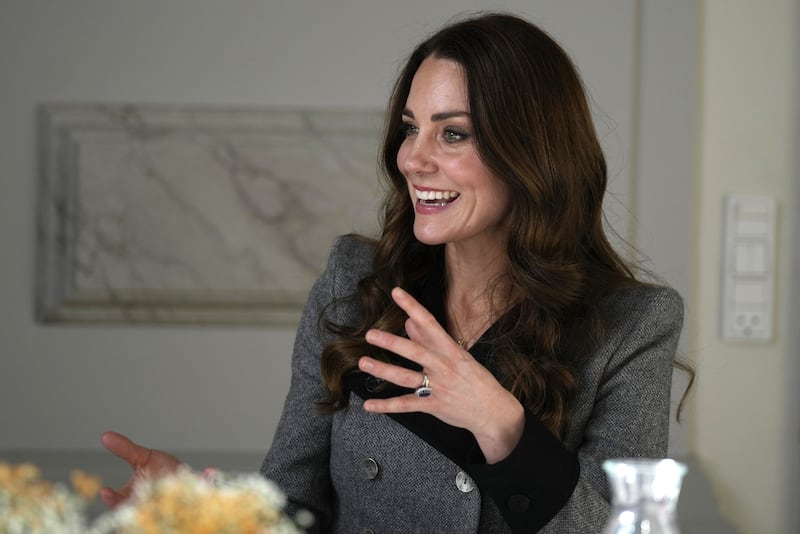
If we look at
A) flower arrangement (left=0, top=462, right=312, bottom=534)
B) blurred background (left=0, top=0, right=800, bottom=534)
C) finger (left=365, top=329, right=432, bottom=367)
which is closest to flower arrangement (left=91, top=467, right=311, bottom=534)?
flower arrangement (left=0, top=462, right=312, bottom=534)

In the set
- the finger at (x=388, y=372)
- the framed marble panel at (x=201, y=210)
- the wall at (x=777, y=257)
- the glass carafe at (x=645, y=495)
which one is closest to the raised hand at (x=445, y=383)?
the finger at (x=388, y=372)

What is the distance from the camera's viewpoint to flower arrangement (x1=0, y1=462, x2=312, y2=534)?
2.41 ft

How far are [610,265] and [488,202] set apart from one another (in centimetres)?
27

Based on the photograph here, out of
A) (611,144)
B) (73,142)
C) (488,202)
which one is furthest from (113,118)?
(488,202)

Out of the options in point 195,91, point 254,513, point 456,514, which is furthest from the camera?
point 195,91

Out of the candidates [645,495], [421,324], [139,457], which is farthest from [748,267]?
[645,495]

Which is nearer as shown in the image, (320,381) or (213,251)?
(320,381)

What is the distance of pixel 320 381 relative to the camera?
1934 mm

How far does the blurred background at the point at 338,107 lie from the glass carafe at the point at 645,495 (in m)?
2.43

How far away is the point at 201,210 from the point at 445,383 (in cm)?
199

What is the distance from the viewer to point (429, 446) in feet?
5.93

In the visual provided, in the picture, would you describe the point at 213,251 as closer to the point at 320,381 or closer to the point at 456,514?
the point at 320,381

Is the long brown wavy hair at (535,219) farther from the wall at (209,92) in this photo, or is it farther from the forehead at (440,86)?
the wall at (209,92)

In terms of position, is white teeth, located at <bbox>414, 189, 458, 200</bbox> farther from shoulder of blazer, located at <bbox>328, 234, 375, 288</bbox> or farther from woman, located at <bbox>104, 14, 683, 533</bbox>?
shoulder of blazer, located at <bbox>328, 234, 375, 288</bbox>
